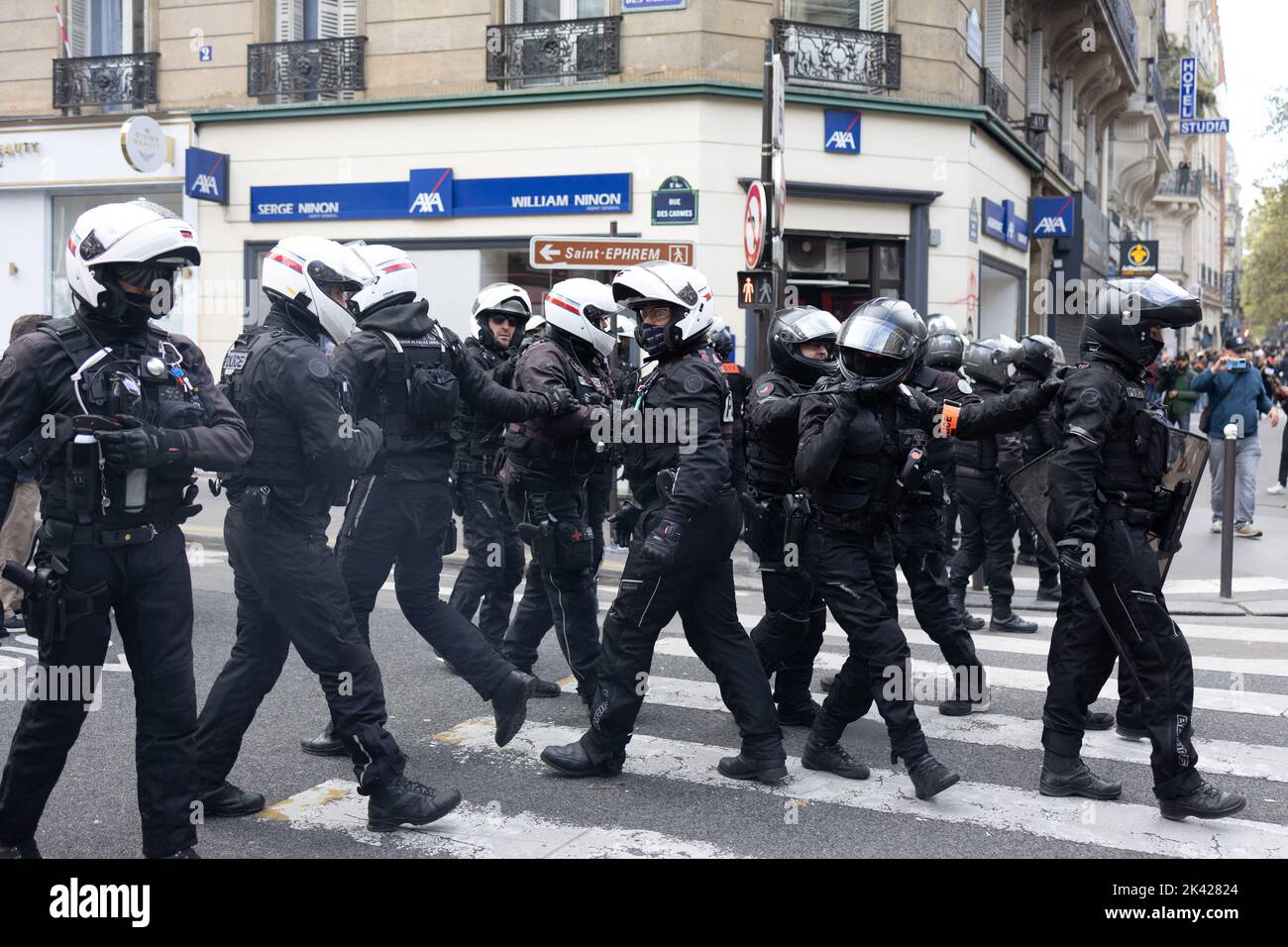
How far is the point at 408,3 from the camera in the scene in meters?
16.2

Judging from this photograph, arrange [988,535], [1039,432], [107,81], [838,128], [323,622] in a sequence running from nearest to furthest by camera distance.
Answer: [323,622], [1039,432], [988,535], [838,128], [107,81]

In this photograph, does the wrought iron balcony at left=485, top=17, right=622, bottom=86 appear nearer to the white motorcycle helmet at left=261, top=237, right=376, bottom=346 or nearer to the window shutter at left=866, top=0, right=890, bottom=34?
the window shutter at left=866, top=0, right=890, bottom=34

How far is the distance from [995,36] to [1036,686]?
14.2 metres

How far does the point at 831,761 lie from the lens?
17.1 feet

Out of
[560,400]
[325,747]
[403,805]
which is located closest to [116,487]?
[403,805]

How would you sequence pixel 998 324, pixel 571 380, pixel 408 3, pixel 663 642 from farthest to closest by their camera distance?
pixel 998 324, pixel 408 3, pixel 663 642, pixel 571 380

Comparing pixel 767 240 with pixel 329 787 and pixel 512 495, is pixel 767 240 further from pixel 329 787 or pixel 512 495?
pixel 329 787

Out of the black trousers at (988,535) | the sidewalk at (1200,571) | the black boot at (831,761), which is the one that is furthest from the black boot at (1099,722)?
the sidewalk at (1200,571)

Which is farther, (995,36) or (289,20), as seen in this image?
(995,36)

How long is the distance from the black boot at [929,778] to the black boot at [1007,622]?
12.4 feet

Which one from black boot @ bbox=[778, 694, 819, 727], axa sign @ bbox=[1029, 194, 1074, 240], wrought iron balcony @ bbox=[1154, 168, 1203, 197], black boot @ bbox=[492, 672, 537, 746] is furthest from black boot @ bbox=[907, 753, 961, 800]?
wrought iron balcony @ bbox=[1154, 168, 1203, 197]

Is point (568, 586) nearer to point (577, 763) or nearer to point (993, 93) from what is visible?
point (577, 763)
